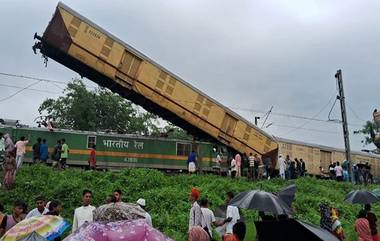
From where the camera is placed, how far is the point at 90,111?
40.7m

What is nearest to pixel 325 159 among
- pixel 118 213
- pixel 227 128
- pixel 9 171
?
pixel 227 128

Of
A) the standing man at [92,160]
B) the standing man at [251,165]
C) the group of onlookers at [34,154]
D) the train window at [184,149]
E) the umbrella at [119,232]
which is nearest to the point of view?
the umbrella at [119,232]

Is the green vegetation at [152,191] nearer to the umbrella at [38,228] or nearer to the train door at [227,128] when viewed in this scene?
the train door at [227,128]

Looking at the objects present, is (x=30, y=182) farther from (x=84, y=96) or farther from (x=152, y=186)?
(x=84, y=96)

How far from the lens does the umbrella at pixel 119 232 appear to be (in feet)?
9.41

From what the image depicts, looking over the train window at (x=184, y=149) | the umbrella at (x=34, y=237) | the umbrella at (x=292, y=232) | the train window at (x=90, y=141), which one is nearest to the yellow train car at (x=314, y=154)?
the train window at (x=184, y=149)

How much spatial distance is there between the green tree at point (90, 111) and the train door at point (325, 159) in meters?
16.9

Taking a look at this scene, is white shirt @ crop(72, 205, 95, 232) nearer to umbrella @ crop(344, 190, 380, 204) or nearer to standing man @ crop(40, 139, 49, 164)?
umbrella @ crop(344, 190, 380, 204)

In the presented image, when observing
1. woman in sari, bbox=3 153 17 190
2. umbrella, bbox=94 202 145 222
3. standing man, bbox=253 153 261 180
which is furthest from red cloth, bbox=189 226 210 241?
standing man, bbox=253 153 261 180

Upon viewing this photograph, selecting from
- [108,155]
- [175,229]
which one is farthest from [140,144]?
[175,229]

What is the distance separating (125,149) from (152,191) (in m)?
8.16

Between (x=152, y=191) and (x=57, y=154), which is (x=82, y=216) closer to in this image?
(x=152, y=191)

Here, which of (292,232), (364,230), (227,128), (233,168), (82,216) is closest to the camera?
(292,232)

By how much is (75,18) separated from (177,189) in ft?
27.9
